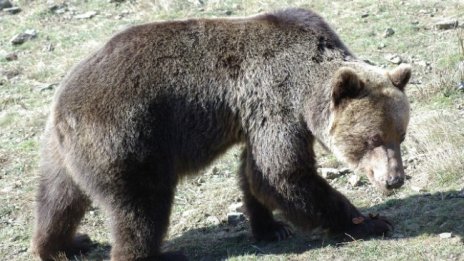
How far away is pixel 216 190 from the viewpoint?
9.14 meters

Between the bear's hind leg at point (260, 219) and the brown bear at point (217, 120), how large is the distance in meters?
0.33

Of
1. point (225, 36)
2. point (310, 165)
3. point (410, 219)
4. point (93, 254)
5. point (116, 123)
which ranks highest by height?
point (225, 36)

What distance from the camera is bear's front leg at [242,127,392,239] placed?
7.40m

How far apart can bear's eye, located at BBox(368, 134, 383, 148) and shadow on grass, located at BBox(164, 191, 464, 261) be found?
2.79 ft

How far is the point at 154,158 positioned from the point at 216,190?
1.96 meters

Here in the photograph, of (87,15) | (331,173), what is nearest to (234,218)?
(331,173)

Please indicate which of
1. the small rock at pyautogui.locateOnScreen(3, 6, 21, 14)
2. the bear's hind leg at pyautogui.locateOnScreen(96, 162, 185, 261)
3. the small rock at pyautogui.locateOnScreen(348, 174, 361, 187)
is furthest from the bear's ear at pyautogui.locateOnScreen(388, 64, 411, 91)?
the small rock at pyautogui.locateOnScreen(3, 6, 21, 14)

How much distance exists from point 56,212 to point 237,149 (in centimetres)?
266

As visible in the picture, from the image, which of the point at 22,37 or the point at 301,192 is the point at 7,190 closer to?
the point at 301,192

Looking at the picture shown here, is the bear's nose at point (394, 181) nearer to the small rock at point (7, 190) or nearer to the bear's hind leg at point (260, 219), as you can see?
the bear's hind leg at point (260, 219)

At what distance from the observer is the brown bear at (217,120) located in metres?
7.24

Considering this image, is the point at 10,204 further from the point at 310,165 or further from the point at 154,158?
the point at 310,165

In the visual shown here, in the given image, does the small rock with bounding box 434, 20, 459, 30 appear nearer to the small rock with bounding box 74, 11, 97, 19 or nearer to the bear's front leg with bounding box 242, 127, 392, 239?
the bear's front leg with bounding box 242, 127, 392, 239

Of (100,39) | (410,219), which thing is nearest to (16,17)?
(100,39)
